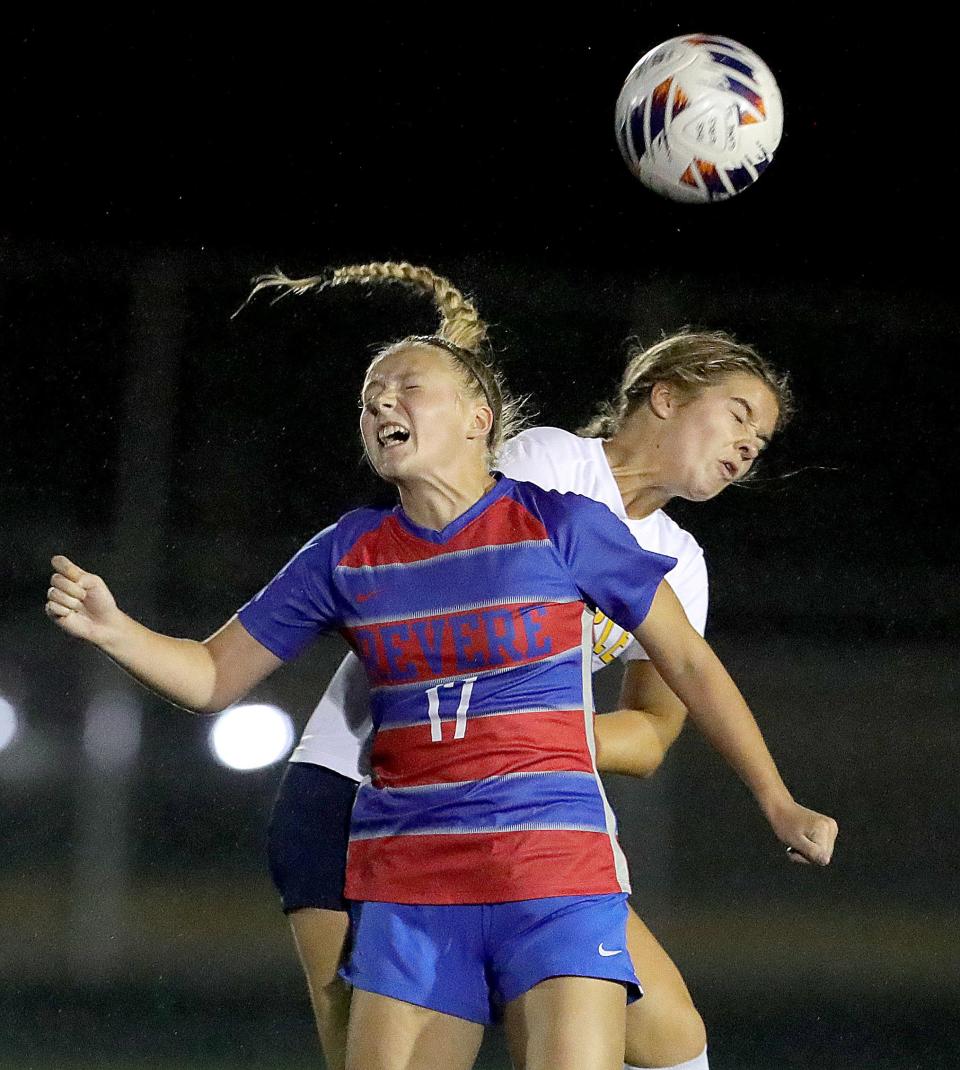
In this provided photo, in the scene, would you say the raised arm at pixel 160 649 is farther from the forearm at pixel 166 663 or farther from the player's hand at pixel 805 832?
the player's hand at pixel 805 832

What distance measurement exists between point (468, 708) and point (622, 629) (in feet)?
0.77

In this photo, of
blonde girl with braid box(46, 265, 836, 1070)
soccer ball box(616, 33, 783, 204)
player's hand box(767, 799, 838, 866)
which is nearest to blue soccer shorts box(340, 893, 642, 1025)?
blonde girl with braid box(46, 265, 836, 1070)

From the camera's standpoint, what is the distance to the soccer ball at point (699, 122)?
1780mm

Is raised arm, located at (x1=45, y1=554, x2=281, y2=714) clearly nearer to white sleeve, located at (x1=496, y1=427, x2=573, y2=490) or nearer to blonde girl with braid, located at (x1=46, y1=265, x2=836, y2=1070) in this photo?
blonde girl with braid, located at (x1=46, y1=265, x2=836, y2=1070)

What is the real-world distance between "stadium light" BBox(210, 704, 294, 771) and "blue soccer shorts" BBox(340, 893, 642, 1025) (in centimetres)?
156

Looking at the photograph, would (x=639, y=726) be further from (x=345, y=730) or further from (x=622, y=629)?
(x=345, y=730)

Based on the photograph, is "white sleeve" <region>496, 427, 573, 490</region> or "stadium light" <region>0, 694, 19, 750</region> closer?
"white sleeve" <region>496, 427, 573, 490</region>

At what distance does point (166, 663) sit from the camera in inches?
48.1

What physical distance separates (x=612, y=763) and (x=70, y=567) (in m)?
0.48

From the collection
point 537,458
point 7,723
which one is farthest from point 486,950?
point 7,723

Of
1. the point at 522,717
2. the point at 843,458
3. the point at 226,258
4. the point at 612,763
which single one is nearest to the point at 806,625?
the point at 843,458

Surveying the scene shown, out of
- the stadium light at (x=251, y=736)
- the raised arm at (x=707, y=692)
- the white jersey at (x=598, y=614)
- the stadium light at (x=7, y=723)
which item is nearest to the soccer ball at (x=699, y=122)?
the white jersey at (x=598, y=614)

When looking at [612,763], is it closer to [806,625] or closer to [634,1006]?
[634,1006]

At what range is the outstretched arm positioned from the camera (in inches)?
53.0
